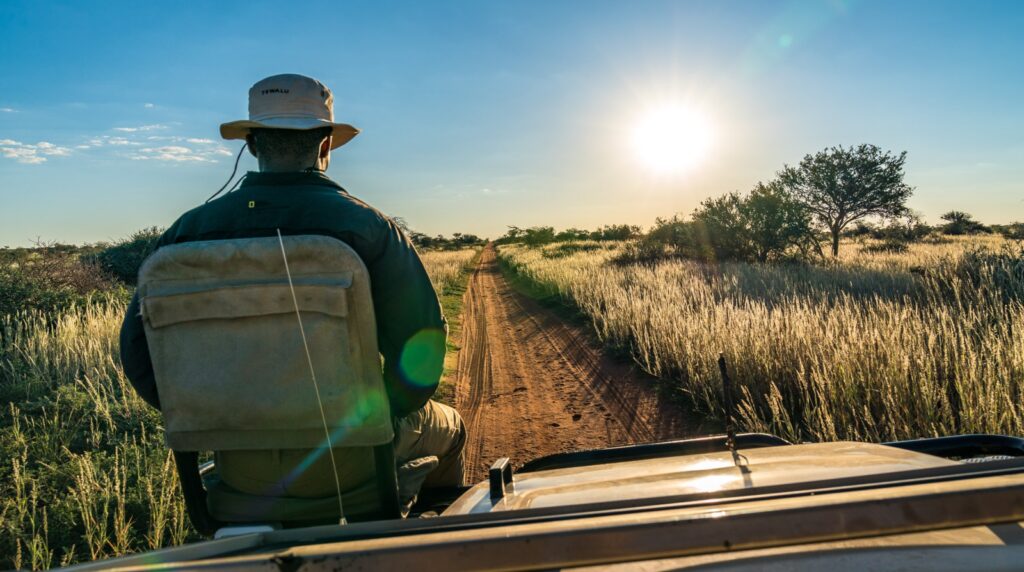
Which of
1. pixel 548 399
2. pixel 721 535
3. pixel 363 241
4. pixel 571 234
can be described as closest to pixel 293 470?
pixel 363 241

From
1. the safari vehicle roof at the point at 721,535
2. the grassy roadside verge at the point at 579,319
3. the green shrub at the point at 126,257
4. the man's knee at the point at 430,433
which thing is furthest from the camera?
the green shrub at the point at 126,257

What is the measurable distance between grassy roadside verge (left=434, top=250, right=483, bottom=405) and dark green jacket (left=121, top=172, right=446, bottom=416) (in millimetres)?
355

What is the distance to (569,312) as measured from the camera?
12852mm

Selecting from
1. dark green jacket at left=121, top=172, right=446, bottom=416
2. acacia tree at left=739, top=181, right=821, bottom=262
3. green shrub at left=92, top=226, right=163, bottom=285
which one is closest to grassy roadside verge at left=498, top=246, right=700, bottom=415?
dark green jacket at left=121, top=172, right=446, bottom=416

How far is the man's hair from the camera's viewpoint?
2193mm

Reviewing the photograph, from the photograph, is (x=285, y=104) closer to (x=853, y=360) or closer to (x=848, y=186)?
(x=853, y=360)

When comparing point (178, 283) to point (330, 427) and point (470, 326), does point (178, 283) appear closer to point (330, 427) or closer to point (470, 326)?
point (330, 427)

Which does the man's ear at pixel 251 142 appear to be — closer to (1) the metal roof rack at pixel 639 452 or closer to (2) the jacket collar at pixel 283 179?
(2) the jacket collar at pixel 283 179

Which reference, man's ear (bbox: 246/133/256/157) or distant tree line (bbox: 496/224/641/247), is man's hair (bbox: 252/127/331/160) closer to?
man's ear (bbox: 246/133/256/157)

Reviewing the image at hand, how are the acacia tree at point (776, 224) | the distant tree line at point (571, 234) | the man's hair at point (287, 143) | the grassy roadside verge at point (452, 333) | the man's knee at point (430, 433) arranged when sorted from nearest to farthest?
the man's hair at point (287, 143), the man's knee at point (430, 433), the grassy roadside verge at point (452, 333), the acacia tree at point (776, 224), the distant tree line at point (571, 234)

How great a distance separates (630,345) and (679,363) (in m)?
1.86

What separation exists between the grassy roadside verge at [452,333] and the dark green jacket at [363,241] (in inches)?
14.0

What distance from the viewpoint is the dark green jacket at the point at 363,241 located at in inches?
77.5

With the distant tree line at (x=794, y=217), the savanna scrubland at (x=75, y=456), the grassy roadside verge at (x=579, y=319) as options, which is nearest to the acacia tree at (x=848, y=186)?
the distant tree line at (x=794, y=217)
